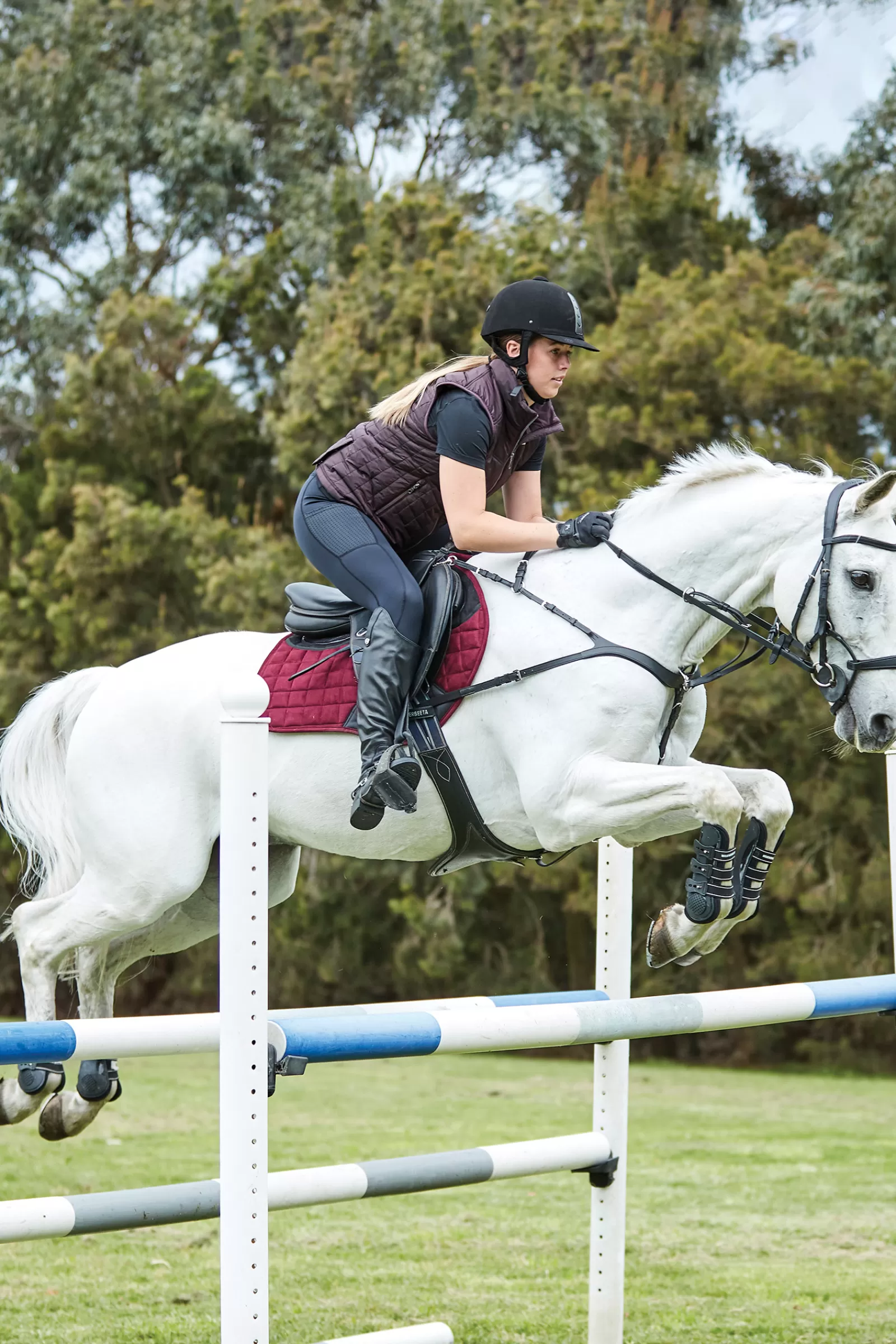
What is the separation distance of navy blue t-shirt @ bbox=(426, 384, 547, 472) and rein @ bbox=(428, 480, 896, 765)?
324mm

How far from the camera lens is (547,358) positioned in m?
3.48

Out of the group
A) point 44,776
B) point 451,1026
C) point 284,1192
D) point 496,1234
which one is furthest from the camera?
point 496,1234

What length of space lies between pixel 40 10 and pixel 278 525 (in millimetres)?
8958

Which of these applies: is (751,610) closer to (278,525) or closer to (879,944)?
(879,944)

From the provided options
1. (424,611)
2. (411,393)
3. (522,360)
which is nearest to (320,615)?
(424,611)

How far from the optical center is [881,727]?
3.22 meters

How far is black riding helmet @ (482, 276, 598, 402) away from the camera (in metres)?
3.44

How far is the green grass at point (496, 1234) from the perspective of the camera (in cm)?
450

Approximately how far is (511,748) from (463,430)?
76 centimetres

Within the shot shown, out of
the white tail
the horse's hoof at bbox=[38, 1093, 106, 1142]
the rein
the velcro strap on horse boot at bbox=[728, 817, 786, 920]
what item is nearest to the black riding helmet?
the rein

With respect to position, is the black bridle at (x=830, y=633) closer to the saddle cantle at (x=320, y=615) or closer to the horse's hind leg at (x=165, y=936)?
the saddle cantle at (x=320, y=615)

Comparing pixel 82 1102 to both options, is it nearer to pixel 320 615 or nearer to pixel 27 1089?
pixel 27 1089

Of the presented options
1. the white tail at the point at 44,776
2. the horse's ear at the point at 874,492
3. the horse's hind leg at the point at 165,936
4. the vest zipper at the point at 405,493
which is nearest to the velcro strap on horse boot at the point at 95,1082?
the horse's hind leg at the point at 165,936

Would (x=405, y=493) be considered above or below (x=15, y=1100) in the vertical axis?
above
